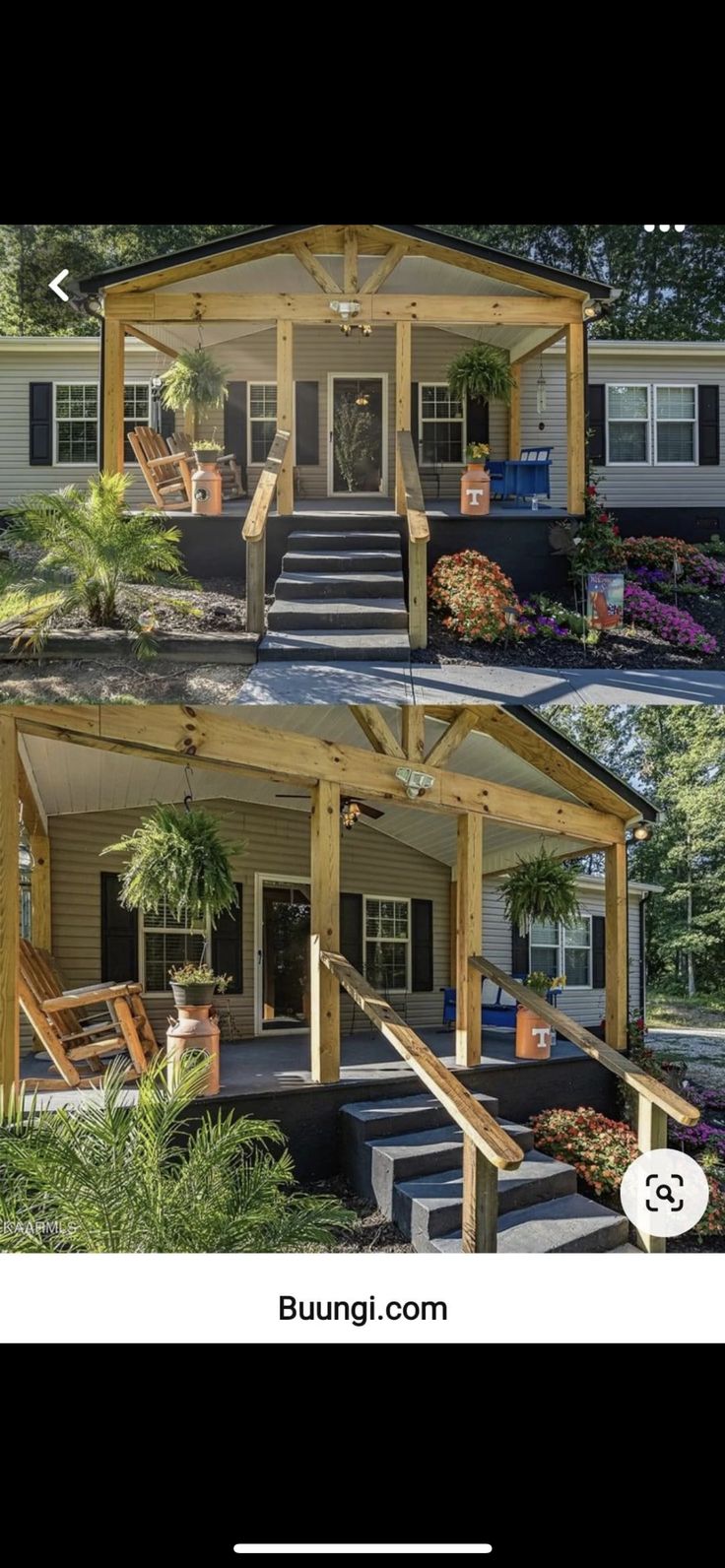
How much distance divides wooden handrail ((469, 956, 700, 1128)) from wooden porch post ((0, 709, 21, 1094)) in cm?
181

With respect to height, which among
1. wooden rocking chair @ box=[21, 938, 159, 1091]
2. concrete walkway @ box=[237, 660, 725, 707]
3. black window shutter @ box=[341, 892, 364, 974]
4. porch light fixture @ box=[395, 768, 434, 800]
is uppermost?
concrete walkway @ box=[237, 660, 725, 707]

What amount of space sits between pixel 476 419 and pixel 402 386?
0.32m

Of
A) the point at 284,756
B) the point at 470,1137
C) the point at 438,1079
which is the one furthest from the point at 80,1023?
the point at 470,1137

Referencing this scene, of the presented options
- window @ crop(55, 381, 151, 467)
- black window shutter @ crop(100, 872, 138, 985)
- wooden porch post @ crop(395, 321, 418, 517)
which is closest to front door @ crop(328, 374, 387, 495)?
wooden porch post @ crop(395, 321, 418, 517)

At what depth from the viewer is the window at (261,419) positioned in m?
3.43

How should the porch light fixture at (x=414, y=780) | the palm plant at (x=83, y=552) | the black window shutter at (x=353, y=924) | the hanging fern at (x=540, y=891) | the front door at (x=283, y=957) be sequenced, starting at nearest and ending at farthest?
the palm plant at (x=83, y=552) → the front door at (x=283, y=957) → the porch light fixture at (x=414, y=780) → the hanging fern at (x=540, y=891) → the black window shutter at (x=353, y=924)

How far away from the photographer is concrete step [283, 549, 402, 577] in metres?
3.45

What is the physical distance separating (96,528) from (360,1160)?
2.25 metres

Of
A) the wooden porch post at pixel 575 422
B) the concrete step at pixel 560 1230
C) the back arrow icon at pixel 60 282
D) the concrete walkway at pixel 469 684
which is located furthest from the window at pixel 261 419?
the concrete step at pixel 560 1230

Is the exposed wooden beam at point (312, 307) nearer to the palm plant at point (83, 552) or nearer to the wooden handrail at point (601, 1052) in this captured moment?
the palm plant at point (83, 552)

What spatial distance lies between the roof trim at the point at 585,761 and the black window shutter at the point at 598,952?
0.68 metres

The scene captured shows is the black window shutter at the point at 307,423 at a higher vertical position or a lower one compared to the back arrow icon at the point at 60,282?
lower

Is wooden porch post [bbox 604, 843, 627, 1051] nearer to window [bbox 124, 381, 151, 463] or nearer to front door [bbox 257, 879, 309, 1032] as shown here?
front door [bbox 257, 879, 309, 1032]
